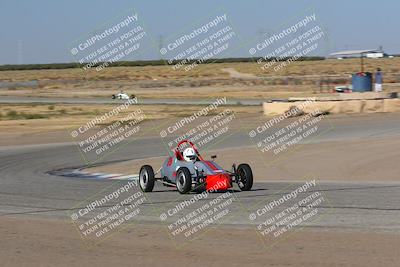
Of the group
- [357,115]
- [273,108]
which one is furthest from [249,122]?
[357,115]

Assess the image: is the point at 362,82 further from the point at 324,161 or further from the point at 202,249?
the point at 202,249

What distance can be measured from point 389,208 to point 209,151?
1415 centimetres

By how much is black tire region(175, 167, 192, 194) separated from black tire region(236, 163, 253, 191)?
1.07 meters

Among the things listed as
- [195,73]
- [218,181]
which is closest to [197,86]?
[195,73]

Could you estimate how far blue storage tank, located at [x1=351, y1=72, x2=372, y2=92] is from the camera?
41.8 m

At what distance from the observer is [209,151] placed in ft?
87.3

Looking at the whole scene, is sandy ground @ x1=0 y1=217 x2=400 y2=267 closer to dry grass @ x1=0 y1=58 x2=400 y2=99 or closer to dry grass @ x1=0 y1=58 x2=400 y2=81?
dry grass @ x1=0 y1=58 x2=400 y2=99

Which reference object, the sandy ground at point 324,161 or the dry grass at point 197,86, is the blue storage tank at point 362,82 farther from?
the dry grass at point 197,86

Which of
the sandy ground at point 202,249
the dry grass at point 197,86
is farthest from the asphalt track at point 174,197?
the dry grass at point 197,86

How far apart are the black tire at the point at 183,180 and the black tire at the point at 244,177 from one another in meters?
1.07

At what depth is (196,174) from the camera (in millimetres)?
14750

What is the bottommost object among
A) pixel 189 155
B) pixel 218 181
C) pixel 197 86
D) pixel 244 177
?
pixel 197 86

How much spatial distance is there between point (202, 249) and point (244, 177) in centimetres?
547

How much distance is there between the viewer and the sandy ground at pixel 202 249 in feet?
29.1
